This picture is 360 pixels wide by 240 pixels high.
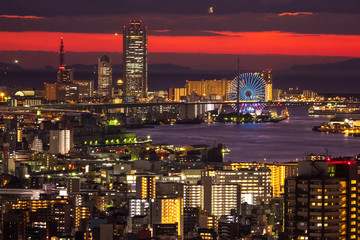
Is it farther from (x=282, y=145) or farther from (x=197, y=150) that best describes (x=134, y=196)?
(x=282, y=145)

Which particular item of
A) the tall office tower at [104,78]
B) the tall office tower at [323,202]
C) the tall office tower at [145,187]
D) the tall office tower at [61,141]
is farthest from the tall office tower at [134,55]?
the tall office tower at [323,202]

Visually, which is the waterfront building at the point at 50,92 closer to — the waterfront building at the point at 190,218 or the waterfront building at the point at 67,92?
the waterfront building at the point at 67,92

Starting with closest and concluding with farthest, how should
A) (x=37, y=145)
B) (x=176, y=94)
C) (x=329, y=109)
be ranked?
(x=37, y=145)
(x=329, y=109)
(x=176, y=94)

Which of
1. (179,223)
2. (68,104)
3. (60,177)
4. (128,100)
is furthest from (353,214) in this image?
(128,100)

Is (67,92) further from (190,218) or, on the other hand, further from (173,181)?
(190,218)

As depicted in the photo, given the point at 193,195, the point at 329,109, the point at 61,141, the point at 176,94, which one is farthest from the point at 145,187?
the point at 176,94
